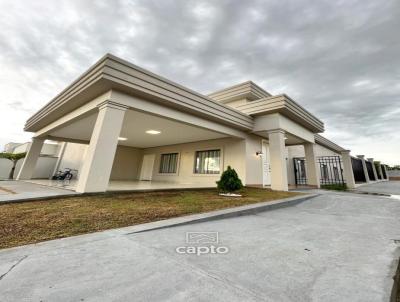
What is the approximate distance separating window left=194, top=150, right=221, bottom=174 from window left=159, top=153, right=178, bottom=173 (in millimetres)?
1966

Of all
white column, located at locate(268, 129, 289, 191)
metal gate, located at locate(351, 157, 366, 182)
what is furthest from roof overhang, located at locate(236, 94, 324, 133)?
metal gate, located at locate(351, 157, 366, 182)

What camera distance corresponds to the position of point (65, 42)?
670 cm

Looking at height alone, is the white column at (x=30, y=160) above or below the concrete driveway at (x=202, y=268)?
above

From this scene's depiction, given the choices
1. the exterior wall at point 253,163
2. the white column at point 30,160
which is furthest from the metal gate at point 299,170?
the white column at point 30,160

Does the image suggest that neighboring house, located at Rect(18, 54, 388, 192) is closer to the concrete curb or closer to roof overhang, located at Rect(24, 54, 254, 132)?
roof overhang, located at Rect(24, 54, 254, 132)

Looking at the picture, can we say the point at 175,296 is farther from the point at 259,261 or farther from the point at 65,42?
the point at 65,42

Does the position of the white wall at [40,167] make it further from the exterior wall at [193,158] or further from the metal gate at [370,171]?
the metal gate at [370,171]

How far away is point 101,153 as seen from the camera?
4.59 meters

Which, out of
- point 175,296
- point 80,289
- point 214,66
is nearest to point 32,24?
point 214,66

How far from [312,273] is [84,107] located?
7.32m

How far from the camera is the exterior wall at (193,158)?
903 centimetres

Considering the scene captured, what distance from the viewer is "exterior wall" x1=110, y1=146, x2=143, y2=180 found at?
12623 mm

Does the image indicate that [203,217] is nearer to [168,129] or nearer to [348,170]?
[168,129]

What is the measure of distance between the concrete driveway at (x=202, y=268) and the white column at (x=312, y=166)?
8.73 metres
